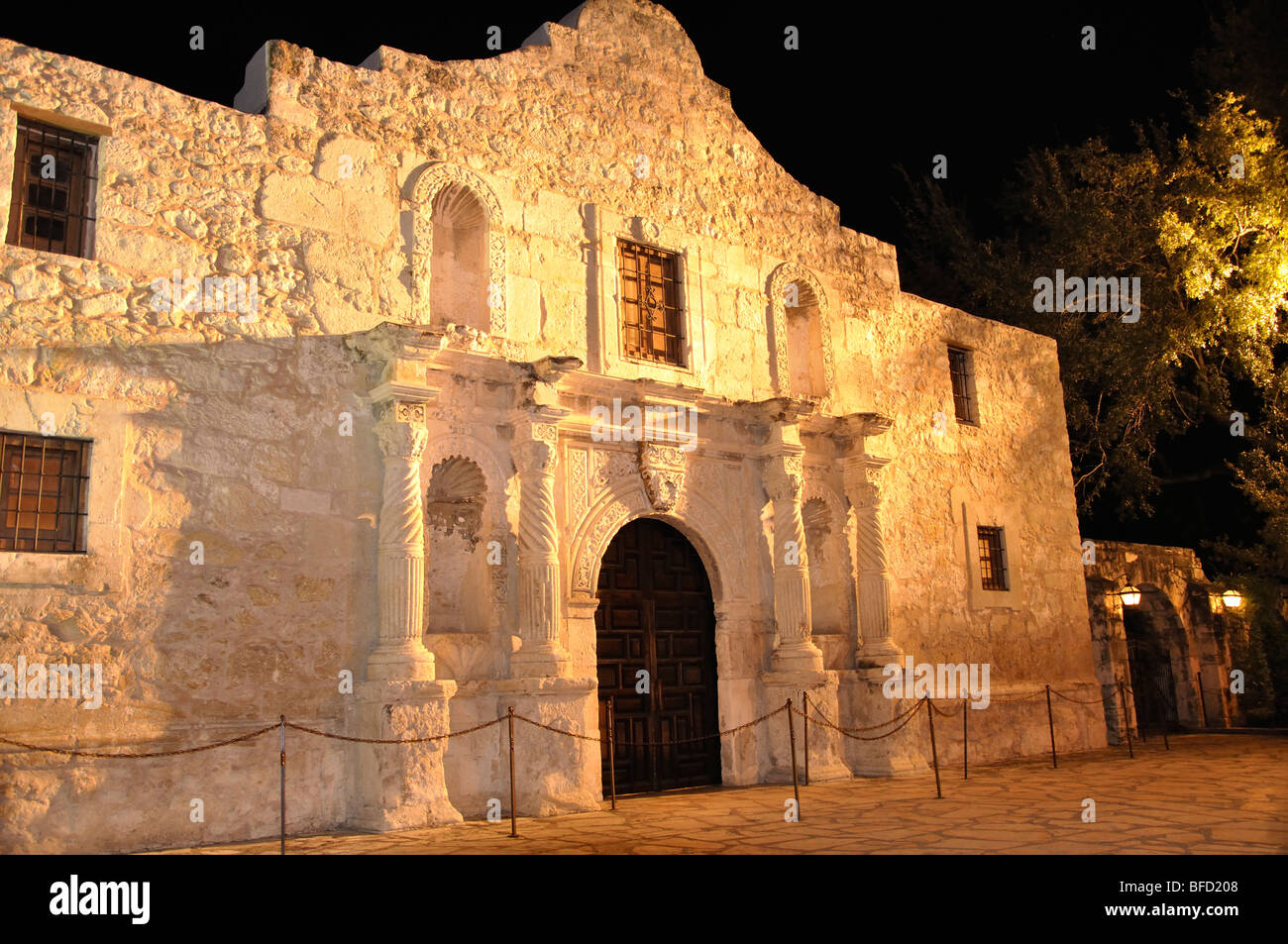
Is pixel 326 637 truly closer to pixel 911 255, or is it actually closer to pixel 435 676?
pixel 435 676

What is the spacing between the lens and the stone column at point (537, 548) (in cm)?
918

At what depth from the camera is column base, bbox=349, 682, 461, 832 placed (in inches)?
311

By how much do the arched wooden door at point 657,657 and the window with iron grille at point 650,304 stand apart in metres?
1.79

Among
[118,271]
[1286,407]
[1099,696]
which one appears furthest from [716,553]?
[1286,407]

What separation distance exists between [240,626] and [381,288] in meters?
3.07

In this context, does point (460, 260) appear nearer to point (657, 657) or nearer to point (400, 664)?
point (400, 664)

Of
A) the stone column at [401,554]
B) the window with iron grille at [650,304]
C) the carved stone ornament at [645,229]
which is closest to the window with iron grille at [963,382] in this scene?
the window with iron grille at [650,304]

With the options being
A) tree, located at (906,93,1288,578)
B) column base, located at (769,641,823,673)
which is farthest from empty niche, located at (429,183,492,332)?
tree, located at (906,93,1288,578)

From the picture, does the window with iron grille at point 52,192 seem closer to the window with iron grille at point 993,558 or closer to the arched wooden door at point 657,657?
the arched wooden door at point 657,657

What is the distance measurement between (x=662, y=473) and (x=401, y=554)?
310cm

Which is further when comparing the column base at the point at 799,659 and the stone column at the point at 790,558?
the stone column at the point at 790,558

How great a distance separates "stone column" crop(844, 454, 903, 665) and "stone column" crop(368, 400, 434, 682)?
5409 millimetres

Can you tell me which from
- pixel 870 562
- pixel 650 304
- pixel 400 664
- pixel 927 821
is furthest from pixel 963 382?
pixel 400 664

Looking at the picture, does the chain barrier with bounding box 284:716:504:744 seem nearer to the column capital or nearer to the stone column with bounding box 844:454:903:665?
the column capital
